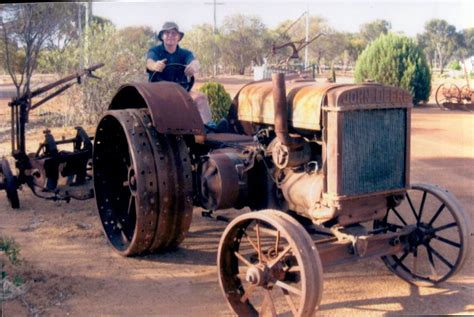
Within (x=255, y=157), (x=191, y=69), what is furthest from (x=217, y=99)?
(x=255, y=157)

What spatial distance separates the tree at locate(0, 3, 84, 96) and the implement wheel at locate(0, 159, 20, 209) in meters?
6.92

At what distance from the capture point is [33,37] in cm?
1377

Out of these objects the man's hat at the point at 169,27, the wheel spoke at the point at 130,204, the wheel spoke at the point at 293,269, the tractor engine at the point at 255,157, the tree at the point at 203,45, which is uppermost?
the tree at the point at 203,45

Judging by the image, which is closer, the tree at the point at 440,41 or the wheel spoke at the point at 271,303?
the wheel spoke at the point at 271,303

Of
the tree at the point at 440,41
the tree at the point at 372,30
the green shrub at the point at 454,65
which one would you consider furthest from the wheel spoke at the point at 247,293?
the tree at the point at 372,30

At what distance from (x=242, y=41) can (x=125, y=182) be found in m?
29.3

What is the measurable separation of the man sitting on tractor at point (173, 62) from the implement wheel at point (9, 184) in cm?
192

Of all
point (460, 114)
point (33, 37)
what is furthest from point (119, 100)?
point (460, 114)

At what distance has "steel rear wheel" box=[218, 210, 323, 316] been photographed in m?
3.23

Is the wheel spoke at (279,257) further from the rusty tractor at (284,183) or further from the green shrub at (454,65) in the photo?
the green shrub at (454,65)

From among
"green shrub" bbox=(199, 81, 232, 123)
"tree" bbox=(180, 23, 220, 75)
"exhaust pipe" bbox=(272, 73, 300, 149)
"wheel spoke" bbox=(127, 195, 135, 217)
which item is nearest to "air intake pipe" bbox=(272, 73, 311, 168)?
"exhaust pipe" bbox=(272, 73, 300, 149)

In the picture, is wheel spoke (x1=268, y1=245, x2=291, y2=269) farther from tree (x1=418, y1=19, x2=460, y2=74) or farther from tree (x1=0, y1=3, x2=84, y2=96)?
tree (x1=418, y1=19, x2=460, y2=74)

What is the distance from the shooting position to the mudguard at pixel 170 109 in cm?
433

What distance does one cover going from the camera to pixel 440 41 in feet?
99.5
